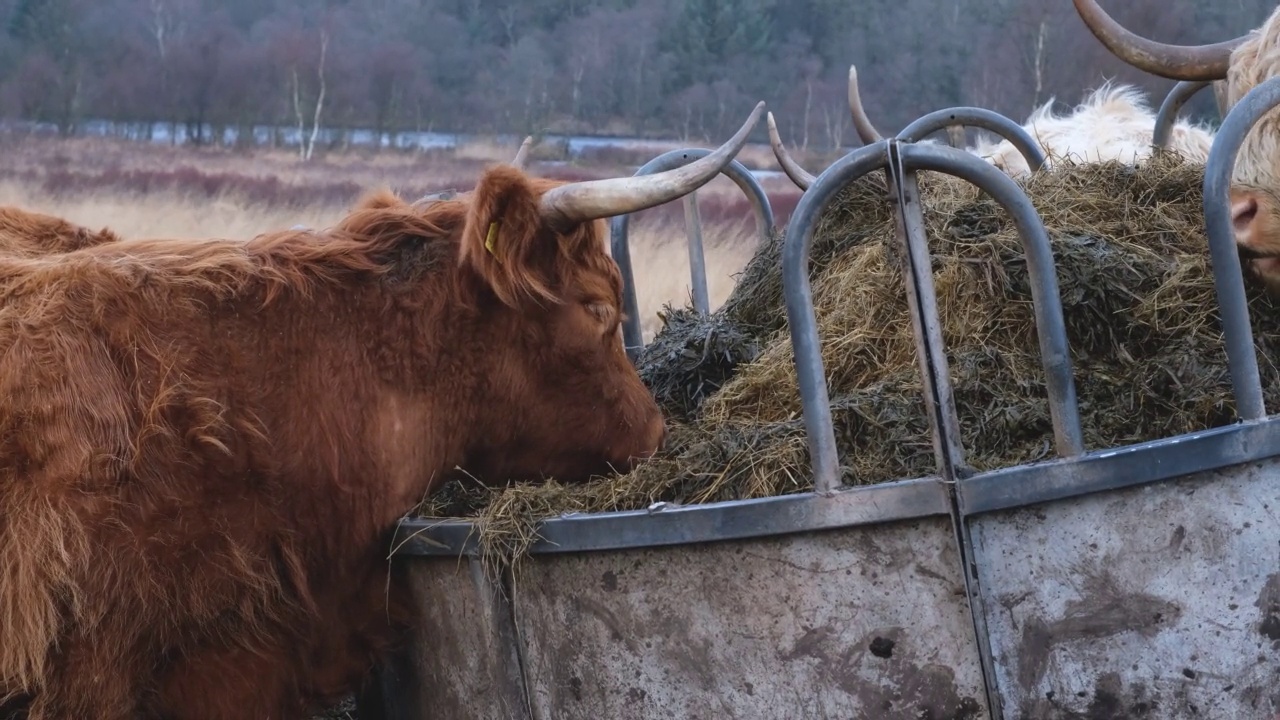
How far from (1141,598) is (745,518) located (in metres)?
0.75

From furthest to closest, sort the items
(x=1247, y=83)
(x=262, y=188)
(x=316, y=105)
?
1. (x=316, y=105)
2. (x=262, y=188)
3. (x=1247, y=83)

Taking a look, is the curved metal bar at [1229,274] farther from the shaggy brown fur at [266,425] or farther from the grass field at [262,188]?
the grass field at [262,188]

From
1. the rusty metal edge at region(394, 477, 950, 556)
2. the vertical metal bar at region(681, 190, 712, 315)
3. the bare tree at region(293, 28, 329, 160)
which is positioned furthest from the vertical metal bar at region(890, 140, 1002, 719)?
the bare tree at region(293, 28, 329, 160)

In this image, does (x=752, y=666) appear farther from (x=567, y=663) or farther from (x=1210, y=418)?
(x=1210, y=418)

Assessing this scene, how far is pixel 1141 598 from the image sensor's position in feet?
7.70

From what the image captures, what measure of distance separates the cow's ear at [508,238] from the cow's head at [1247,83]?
5.27ft

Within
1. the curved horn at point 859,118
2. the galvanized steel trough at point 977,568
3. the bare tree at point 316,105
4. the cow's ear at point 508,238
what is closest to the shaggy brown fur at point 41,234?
the cow's ear at point 508,238

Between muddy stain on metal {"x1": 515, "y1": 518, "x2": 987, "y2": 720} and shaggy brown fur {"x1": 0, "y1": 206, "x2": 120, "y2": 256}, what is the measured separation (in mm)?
1811

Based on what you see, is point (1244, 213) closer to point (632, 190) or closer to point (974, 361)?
point (974, 361)

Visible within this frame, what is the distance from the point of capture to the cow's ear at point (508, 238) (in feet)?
9.46

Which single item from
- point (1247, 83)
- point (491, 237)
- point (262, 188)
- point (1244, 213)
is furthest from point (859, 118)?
point (262, 188)

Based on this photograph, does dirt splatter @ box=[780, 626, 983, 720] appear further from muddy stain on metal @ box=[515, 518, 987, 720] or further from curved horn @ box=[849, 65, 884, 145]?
curved horn @ box=[849, 65, 884, 145]

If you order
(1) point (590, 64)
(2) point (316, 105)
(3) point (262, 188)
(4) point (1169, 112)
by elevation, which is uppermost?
(2) point (316, 105)

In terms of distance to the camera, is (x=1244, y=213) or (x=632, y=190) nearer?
(x=632, y=190)
